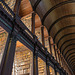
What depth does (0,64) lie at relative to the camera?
4137mm

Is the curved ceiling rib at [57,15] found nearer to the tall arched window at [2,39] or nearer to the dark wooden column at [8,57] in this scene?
the tall arched window at [2,39]

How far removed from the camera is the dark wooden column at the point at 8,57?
4.17 m

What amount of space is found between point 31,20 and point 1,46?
4.22 meters

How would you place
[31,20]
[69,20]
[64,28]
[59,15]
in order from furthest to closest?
1. [64,28]
2. [69,20]
3. [59,15]
4. [31,20]

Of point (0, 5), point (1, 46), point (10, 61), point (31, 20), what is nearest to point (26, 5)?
point (31, 20)

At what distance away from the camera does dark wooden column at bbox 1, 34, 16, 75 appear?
417 cm

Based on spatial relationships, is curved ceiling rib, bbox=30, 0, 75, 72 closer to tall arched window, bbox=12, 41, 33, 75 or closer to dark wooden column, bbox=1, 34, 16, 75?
tall arched window, bbox=12, 41, 33, 75

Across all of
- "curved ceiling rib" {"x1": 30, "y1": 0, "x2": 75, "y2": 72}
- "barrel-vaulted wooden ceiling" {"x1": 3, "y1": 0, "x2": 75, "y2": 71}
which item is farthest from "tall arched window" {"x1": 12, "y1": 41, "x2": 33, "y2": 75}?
"curved ceiling rib" {"x1": 30, "y1": 0, "x2": 75, "y2": 72}

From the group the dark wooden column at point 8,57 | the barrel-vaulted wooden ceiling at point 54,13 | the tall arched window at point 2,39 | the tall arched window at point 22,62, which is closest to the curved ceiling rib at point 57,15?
the barrel-vaulted wooden ceiling at point 54,13

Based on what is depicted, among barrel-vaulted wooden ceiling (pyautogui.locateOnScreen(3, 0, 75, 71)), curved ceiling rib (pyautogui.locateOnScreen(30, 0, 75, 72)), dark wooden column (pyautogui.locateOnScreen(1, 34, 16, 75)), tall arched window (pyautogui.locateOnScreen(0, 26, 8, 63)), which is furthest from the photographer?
curved ceiling rib (pyautogui.locateOnScreen(30, 0, 75, 72))

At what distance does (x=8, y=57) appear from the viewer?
4512 mm

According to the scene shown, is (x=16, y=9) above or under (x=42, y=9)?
under

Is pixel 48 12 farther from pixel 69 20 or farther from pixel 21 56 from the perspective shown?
pixel 21 56

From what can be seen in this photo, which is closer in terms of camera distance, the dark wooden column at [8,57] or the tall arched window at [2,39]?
the dark wooden column at [8,57]
